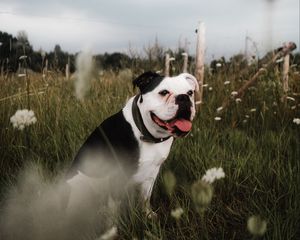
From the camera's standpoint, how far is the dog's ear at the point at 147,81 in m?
2.43

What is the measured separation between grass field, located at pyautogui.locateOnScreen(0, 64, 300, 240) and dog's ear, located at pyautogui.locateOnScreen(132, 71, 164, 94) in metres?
0.40

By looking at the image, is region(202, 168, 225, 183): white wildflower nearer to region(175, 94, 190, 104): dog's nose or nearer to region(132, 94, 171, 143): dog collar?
A: region(175, 94, 190, 104): dog's nose

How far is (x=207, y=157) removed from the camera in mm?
2865

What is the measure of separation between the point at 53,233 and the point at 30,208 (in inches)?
11.4

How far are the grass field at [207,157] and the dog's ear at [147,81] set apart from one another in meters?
0.40

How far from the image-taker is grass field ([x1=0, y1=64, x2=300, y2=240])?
2137 mm

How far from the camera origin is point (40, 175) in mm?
2502

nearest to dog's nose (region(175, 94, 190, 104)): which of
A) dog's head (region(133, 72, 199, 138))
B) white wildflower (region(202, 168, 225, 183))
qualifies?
dog's head (region(133, 72, 199, 138))

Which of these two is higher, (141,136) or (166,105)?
(166,105)

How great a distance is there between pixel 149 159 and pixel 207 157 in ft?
1.70

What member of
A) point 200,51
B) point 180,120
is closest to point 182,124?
point 180,120

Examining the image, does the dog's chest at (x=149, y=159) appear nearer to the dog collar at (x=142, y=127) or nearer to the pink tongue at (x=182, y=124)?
the dog collar at (x=142, y=127)

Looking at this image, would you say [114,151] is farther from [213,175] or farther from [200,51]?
[200,51]

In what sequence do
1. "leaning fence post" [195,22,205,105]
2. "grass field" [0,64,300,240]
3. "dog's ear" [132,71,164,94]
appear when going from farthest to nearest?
1. "leaning fence post" [195,22,205,105]
2. "dog's ear" [132,71,164,94]
3. "grass field" [0,64,300,240]
